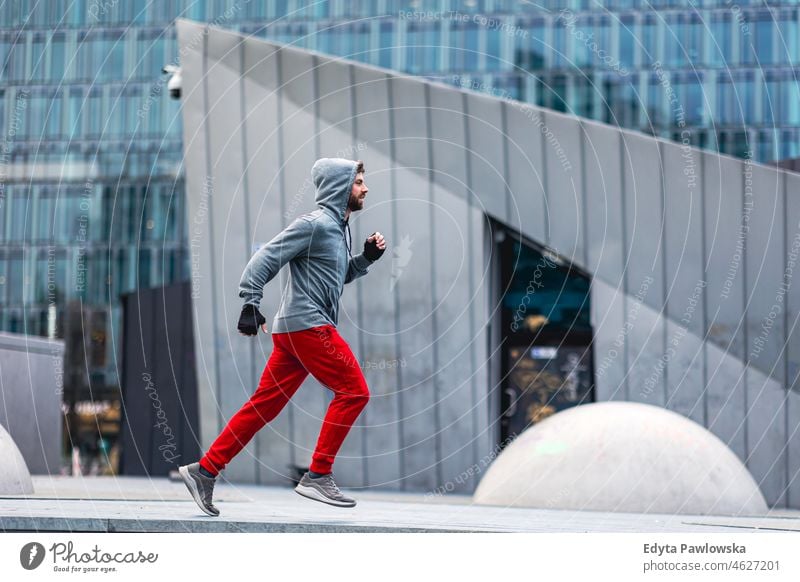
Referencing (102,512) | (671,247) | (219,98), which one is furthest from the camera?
(219,98)

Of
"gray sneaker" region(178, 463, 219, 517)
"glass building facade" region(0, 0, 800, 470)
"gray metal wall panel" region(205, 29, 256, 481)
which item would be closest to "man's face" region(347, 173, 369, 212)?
"gray sneaker" region(178, 463, 219, 517)

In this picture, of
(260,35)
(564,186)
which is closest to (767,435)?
(564,186)

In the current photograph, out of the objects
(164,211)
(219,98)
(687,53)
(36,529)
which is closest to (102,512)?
(36,529)

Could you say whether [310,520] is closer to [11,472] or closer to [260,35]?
[11,472]

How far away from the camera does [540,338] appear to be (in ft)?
74.6

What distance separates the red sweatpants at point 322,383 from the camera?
863 cm

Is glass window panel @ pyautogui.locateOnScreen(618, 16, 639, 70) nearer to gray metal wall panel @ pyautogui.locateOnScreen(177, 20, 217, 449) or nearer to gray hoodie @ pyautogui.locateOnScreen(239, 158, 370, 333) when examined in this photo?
gray metal wall panel @ pyautogui.locateOnScreen(177, 20, 217, 449)

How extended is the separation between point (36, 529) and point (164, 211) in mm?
63873

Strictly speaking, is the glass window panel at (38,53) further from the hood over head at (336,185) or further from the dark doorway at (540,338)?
the hood over head at (336,185)

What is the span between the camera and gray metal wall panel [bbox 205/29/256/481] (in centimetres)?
1975

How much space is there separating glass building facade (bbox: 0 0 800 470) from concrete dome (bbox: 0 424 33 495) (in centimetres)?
4856

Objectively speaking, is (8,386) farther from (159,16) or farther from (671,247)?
(159,16)

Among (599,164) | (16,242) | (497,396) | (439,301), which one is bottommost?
(16,242)

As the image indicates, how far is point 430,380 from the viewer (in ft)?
62.6
